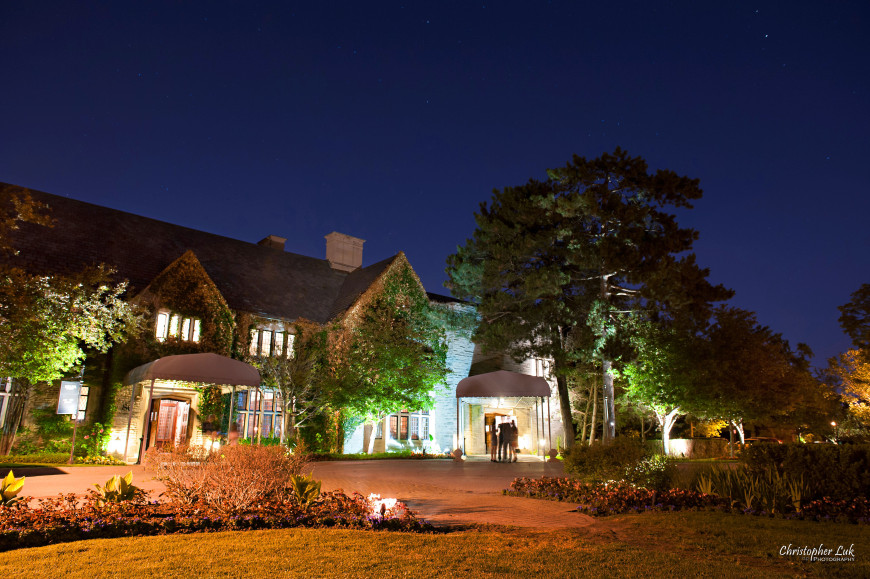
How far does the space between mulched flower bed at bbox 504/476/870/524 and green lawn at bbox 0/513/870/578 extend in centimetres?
99

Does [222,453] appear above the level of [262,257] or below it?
below

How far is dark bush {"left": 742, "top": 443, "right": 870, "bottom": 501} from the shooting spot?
10.9 metres

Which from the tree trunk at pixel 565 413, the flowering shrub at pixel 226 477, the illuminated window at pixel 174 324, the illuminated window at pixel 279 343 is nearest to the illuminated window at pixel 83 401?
the illuminated window at pixel 174 324

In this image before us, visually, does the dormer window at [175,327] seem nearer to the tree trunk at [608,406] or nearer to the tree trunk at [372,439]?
the tree trunk at [372,439]

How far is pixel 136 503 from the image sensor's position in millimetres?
9352

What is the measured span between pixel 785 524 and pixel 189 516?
367 inches

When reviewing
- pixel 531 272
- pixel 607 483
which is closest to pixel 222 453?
pixel 607 483

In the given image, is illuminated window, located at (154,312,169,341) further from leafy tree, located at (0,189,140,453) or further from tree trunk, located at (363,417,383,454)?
tree trunk, located at (363,417,383,454)

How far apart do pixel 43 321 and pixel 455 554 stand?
16596 millimetres

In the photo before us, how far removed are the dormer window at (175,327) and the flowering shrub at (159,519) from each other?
48.7 feet

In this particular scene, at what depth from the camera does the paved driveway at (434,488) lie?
33.8ft

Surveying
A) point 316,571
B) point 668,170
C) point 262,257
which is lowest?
point 316,571

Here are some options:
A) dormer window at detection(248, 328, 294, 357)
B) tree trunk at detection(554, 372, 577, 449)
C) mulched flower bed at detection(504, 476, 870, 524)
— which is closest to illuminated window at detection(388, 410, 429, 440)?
dormer window at detection(248, 328, 294, 357)

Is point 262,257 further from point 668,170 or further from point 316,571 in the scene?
point 316,571
